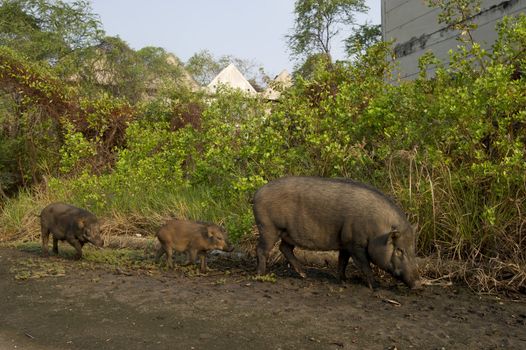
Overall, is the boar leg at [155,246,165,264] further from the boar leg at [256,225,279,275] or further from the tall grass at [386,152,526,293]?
the tall grass at [386,152,526,293]

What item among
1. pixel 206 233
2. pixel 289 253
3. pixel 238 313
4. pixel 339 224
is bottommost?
pixel 238 313

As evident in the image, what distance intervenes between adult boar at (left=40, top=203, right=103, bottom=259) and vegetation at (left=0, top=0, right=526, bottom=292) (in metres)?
1.17

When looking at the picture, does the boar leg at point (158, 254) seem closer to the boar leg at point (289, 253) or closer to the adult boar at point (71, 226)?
the adult boar at point (71, 226)

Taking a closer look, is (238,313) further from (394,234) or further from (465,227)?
(465,227)

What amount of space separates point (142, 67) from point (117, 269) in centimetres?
2320

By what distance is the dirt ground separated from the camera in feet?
13.5

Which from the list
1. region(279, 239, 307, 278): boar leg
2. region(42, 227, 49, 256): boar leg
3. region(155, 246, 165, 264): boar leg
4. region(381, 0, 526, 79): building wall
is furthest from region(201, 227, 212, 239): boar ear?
region(381, 0, 526, 79): building wall

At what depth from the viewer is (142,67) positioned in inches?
1115

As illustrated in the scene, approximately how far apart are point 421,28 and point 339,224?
9.82 m

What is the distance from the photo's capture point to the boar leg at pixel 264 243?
605 centimetres

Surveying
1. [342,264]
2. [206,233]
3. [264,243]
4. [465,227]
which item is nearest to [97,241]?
[206,233]

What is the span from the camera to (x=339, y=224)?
5.78m

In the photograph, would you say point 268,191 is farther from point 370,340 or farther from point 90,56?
point 90,56

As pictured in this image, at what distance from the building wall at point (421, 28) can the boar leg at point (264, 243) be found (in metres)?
7.51
